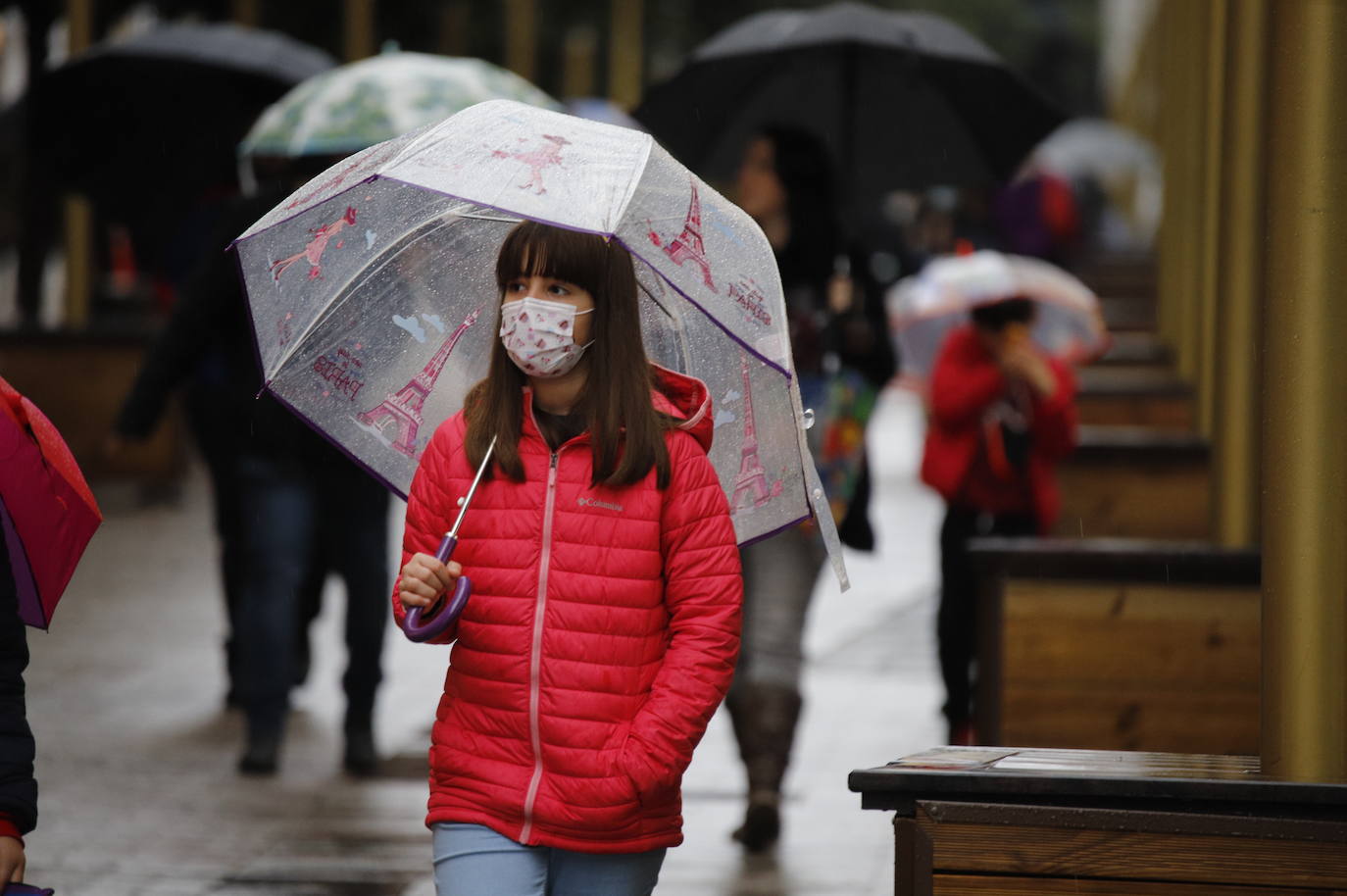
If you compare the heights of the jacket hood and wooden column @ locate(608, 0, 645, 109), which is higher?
wooden column @ locate(608, 0, 645, 109)

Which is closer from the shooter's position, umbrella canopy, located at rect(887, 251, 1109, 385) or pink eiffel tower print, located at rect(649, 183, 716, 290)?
pink eiffel tower print, located at rect(649, 183, 716, 290)

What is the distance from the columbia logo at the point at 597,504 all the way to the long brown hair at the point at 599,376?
0.04 metres

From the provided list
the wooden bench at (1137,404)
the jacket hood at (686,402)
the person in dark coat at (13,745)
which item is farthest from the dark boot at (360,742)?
the wooden bench at (1137,404)

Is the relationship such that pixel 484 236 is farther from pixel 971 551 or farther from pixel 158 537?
pixel 158 537

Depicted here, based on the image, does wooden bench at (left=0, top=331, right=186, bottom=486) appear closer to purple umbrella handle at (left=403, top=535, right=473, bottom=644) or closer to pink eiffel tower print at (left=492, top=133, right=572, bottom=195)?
pink eiffel tower print at (left=492, top=133, right=572, bottom=195)

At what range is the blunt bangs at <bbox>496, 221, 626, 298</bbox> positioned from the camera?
3.58 meters

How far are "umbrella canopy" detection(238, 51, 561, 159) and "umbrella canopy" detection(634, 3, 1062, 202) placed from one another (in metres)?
0.53

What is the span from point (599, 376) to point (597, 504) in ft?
0.80

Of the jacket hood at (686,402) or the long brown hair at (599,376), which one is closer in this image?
the long brown hair at (599,376)

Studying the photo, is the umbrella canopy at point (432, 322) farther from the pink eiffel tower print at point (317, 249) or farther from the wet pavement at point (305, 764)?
the wet pavement at point (305, 764)

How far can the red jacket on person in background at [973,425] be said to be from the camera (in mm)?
7680

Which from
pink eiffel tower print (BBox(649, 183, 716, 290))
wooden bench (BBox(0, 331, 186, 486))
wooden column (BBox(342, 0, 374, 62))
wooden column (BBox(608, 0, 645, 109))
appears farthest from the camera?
wooden column (BBox(608, 0, 645, 109))

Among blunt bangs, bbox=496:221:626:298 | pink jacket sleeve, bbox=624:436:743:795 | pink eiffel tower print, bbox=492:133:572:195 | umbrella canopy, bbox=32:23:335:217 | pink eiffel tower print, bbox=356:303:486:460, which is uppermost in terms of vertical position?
umbrella canopy, bbox=32:23:335:217

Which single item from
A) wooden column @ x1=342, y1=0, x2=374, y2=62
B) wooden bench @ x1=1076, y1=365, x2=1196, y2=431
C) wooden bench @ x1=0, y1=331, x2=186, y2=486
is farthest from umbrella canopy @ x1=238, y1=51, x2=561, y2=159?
wooden column @ x1=342, y1=0, x2=374, y2=62
